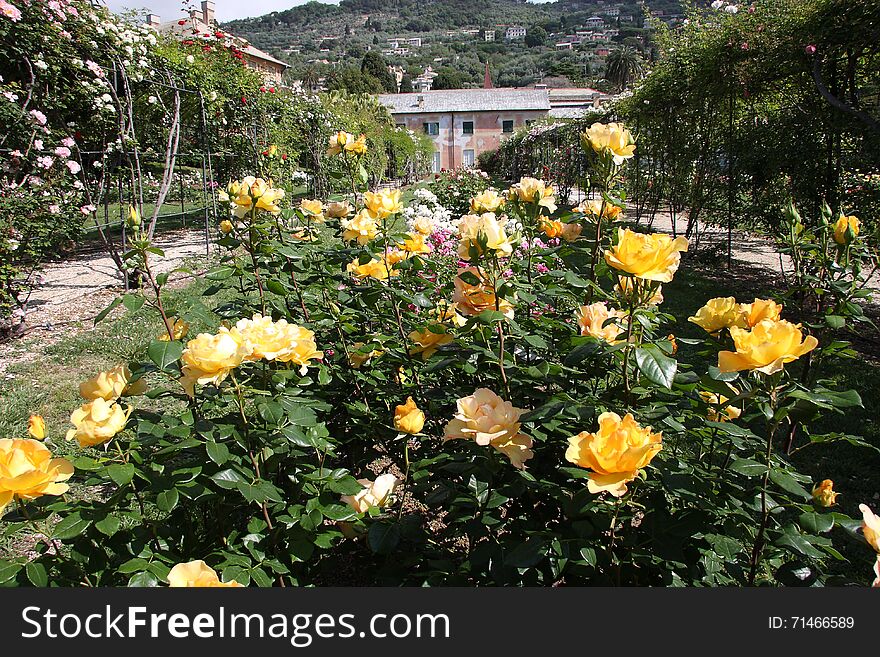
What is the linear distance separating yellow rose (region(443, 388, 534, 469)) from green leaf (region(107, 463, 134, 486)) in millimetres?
570

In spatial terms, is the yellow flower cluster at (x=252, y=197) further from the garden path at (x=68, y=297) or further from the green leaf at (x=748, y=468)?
the garden path at (x=68, y=297)

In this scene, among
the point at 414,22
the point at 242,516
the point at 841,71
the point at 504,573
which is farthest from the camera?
the point at 414,22

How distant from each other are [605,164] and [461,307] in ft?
1.64

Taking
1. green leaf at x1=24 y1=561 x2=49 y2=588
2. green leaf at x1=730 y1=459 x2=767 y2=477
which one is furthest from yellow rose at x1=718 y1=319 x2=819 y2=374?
green leaf at x1=24 y1=561 x2=49 y2=588

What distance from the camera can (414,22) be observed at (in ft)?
400

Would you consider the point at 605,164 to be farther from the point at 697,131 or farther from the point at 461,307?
the point at 697,131

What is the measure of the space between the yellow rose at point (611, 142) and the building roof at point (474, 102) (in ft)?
113

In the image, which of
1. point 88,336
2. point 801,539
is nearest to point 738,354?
point 801,539

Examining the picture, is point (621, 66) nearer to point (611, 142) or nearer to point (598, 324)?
point (611, 142)

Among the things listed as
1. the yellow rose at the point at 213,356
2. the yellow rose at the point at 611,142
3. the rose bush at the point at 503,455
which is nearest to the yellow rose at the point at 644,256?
the rose bush at the point at 503,455

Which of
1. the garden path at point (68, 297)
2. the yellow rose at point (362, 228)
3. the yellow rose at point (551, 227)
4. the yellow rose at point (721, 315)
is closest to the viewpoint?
the yellow rose at point (721, 315)

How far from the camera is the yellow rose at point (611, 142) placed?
141 cm

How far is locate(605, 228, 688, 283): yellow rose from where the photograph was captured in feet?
3.37

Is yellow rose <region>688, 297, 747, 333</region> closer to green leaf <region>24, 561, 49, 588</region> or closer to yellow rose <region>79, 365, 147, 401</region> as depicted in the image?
yellow rose <region>79, 365, 147, 401</region>
